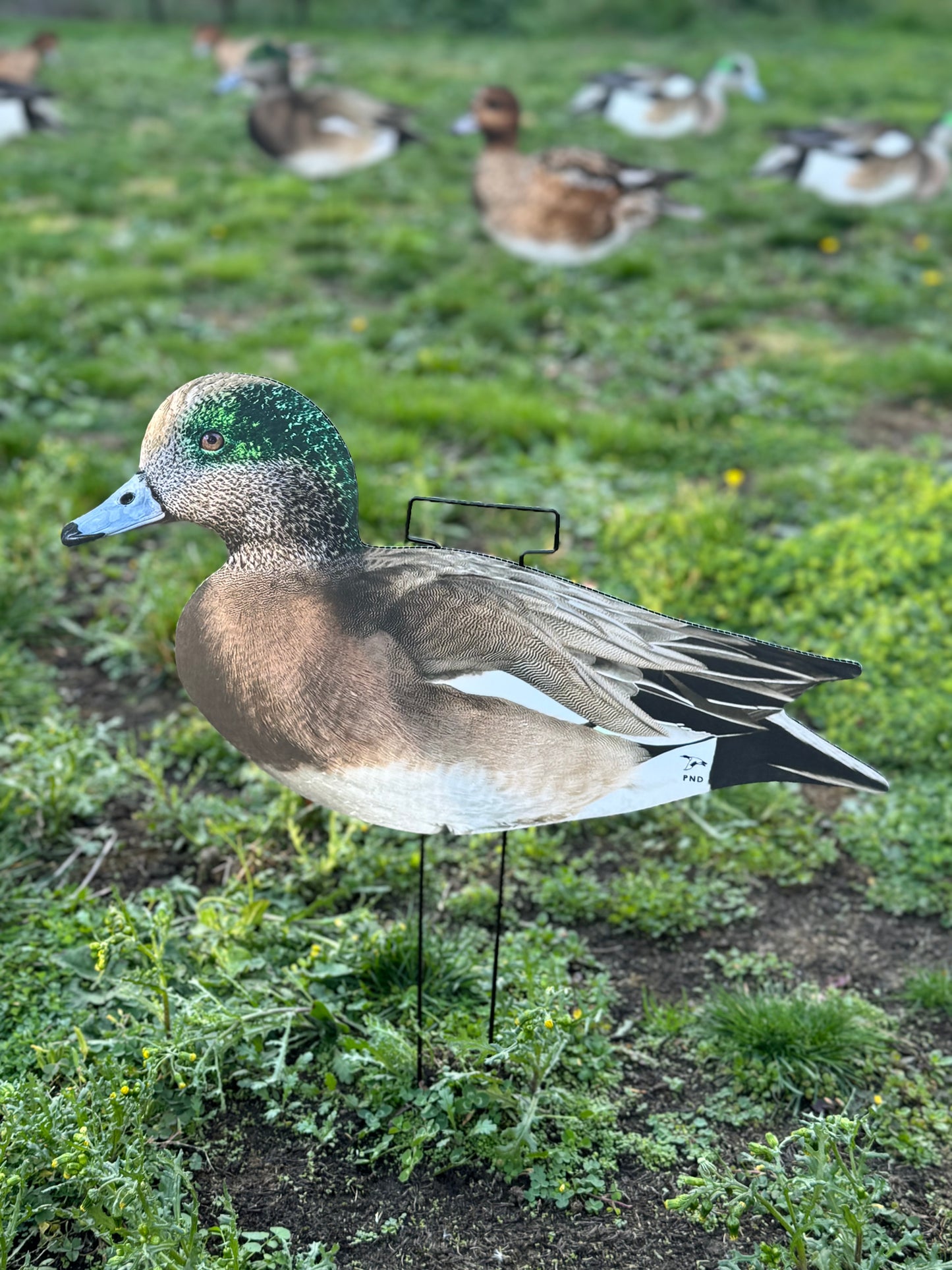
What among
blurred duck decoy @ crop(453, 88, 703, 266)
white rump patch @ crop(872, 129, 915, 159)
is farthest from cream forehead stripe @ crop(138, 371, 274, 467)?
white rump patch @ crop(872, 129, 915, 159)

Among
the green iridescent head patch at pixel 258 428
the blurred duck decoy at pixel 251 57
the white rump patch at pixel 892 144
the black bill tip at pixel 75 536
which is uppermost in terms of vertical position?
the green iridescent head patch at pixel 258 428

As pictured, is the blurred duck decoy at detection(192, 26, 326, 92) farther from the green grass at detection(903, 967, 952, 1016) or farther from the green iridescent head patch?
the green grass at detection(903, 967, 952, 1016)

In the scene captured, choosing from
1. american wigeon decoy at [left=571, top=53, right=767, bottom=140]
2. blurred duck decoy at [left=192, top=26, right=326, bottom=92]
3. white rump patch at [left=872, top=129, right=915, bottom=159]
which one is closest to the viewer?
white rump patch at [left=872, top=129, right=915, bottom=159]

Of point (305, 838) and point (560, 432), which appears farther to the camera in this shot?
point (560, 432)

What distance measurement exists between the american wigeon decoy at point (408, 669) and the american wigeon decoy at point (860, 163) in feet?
21.4

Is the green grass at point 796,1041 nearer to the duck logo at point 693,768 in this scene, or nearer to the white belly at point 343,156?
the duck logo at point 693,768

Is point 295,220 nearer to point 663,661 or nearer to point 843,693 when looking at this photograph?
point 843,693

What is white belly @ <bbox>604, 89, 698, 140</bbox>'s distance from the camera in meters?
9.31

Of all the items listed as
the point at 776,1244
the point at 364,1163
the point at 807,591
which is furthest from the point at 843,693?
the point at 364,1163

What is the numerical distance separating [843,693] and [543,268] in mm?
4002

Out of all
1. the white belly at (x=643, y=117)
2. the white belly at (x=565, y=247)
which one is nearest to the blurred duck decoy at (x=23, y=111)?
the white belly at (x=565, y=247)

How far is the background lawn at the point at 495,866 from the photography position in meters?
2.22

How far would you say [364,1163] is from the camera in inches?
91.5

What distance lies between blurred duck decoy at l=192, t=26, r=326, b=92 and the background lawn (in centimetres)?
265
